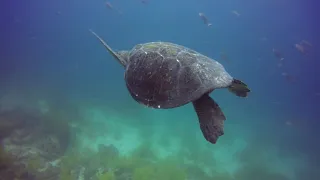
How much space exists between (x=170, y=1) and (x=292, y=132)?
101207 mm

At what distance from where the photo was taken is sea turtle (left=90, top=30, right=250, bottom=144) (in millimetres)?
3477

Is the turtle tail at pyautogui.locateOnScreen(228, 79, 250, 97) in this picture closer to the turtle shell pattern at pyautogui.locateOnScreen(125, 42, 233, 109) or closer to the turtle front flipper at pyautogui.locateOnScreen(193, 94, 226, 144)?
the turtle shell pattern at pyautogui.locateOnScreen(125, 42, 233, 109)

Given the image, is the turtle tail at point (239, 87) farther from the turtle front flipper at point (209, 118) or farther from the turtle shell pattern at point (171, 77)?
the turtle front flipper at point (209, 118)

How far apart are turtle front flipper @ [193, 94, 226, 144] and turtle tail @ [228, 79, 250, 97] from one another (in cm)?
43

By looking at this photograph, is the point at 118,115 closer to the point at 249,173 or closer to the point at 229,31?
the point at 249,173

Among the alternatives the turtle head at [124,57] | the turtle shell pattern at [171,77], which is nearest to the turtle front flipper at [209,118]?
the turtle shell pattern at [171,77]

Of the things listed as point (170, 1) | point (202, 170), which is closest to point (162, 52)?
point (202, 170)

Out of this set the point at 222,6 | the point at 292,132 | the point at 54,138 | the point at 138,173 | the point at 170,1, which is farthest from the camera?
the point at 170,1

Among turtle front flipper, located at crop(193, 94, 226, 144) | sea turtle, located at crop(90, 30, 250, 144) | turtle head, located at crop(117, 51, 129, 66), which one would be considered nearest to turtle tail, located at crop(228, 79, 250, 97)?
sea turtle, located at crop(90, 30, 250, 144)

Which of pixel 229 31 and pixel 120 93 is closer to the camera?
pixel 120 93

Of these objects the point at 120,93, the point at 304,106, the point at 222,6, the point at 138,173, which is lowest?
the point at 222,6

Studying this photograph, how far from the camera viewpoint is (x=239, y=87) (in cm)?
384

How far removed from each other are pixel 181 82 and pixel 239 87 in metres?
0.85

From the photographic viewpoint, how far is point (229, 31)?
108625mm
